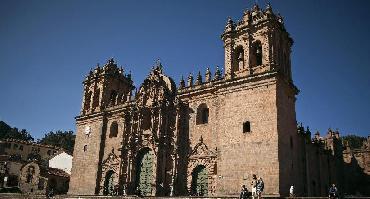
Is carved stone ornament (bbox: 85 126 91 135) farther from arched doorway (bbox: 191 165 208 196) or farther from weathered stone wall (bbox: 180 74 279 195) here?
weathered stone wall (bbox: 180 74 279 195)

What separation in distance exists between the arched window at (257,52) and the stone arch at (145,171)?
36.3ft

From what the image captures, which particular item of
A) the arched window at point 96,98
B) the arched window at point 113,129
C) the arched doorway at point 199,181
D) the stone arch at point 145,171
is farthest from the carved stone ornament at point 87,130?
the arched doorway at point 199,181

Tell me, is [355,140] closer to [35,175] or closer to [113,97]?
[113,97]

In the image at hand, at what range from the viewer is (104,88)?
115 ft

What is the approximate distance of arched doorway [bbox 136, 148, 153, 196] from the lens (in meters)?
27.7

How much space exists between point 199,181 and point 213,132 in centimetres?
372

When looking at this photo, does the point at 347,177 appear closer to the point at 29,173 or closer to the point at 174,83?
the point at 174,83

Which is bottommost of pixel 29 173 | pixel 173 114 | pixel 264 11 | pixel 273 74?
pixel 29 173

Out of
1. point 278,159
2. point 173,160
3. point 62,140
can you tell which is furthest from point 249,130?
point 62,140

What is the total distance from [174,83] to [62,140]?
6184cm

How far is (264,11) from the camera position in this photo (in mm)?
25359

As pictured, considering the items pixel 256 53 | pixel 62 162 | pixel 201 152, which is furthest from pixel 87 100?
pixel 62 162

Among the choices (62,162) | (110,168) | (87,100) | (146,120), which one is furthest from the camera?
(62,162)

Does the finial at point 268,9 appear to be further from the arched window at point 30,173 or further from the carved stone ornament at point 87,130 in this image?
the arched window at point 30,173
